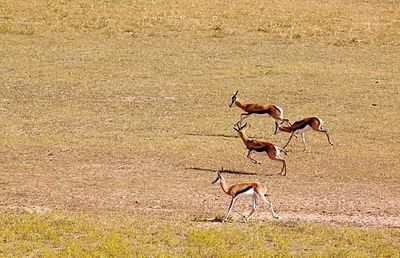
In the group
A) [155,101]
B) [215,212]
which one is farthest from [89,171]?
[155,101]

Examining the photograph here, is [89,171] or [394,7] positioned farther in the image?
[394,7]

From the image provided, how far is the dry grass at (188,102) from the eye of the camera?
16.7 m

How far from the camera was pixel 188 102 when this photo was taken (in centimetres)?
2469

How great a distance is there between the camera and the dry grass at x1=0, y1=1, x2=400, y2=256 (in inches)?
659

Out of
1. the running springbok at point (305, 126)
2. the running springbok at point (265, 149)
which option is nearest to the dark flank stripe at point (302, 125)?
the running springbok at point (305, 126)

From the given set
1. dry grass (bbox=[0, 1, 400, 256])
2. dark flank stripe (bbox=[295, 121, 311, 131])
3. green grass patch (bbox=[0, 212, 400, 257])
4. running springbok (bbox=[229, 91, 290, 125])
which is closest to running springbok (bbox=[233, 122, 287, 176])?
dry grass (bbox=[0, 1, 400, 256])

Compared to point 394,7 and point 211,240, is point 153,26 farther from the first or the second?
point 211,240

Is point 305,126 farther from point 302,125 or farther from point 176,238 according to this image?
point 176,238

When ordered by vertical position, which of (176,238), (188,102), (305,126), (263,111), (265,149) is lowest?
(188,102)

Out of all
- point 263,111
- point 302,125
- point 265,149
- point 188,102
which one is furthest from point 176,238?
point 188,102

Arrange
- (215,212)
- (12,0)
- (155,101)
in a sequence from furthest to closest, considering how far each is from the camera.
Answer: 1. (12,0)
2. (155,101)
3. (215,212)

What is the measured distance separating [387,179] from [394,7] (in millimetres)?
22003

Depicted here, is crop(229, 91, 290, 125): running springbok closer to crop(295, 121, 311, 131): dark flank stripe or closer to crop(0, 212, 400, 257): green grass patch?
crop(295, 121, 311, 131): dark flank stripe

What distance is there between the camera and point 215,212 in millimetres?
15516
